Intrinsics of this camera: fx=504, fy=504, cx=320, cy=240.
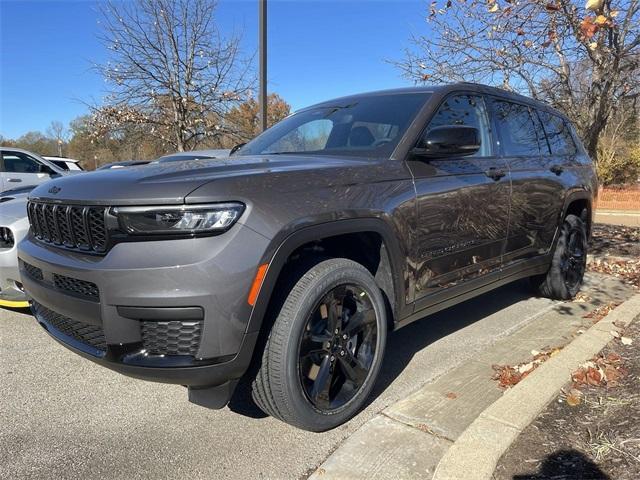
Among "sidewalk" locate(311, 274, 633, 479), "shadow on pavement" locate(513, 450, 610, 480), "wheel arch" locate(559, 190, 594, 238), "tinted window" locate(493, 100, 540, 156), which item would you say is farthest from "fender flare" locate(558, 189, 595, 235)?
"shadow on pavement" locate(513, 450, 610, 480)

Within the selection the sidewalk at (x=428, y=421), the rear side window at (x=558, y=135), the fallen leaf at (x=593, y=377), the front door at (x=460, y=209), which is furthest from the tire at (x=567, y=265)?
the fallen leaf at (x=593, y=377)

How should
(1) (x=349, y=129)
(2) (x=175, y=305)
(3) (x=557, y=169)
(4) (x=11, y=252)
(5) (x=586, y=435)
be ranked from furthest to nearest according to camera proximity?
(3) (x=557, y=169)
(4) (x=11, y=252)
(1) (x=349, y=129)
(5) (x=586, y=435)
(2) (x=175, y=305)

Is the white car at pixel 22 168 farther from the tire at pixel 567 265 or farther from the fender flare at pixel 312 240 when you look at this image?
the fender flare at pixel 312 240

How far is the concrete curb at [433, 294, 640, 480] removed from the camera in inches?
87.4

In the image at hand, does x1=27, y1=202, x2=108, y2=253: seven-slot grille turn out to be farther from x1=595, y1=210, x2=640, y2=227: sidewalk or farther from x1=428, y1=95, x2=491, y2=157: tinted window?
x1=595, y1=210, x2=640, y2=227: sidewalk

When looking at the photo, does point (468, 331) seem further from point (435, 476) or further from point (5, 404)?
point (5, 404)

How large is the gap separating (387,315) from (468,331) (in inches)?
60.0

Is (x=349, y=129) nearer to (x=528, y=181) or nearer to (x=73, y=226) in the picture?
→ (x=528, y=181)

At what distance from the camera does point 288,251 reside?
2.27 meters

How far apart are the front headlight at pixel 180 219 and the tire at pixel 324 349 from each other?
1.67 ft

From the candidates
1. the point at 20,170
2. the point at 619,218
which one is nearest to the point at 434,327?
the point at 20,170

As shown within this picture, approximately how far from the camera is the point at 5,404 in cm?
293

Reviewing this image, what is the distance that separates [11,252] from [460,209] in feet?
10.9

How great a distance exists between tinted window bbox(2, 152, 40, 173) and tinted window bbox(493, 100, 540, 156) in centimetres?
1096
